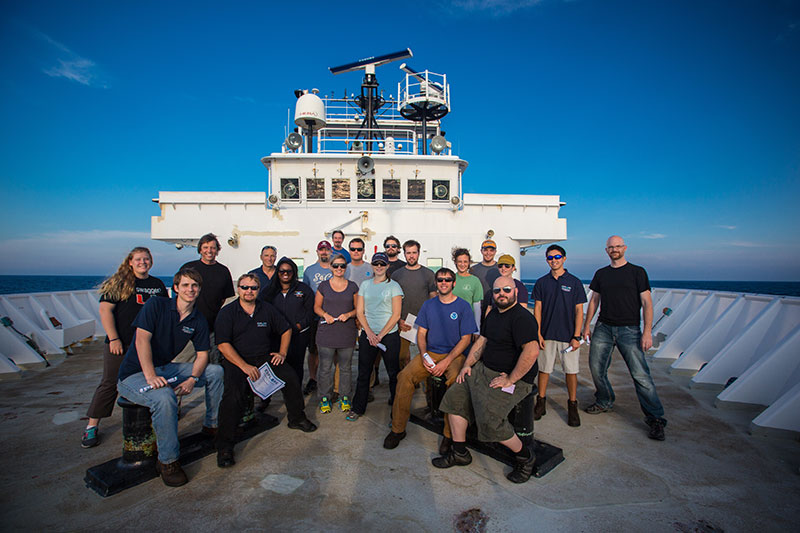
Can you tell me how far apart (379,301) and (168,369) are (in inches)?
87.8

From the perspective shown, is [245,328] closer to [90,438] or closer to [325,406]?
[325,406]

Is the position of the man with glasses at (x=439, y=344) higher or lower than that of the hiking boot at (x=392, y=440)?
higher

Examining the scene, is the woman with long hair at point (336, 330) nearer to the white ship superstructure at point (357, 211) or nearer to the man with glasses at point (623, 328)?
the man with glasses at point (623, 328)

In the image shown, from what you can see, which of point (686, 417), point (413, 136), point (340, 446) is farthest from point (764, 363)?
point (413, 136)

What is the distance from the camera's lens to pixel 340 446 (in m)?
3.83

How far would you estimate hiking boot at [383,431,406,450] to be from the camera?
3779 millimetres

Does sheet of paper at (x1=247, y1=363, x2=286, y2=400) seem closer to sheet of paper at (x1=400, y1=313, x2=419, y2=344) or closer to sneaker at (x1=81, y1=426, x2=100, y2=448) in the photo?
sheet of paper at (x1=400, y1=313, x2=419, y2=344)

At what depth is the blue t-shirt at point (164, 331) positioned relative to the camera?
3.30 m

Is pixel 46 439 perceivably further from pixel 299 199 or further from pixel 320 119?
pixel 320 119

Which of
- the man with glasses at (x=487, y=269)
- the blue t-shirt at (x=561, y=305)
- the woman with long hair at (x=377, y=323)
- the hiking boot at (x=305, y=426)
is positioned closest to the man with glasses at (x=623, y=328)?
the blue t-shirt at (x=561, y=305)

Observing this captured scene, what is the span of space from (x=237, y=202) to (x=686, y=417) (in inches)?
397

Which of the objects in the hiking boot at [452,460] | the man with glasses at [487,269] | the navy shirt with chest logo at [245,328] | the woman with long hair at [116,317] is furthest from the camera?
the man with glasses at [487,269]

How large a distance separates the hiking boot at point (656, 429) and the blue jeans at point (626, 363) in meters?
0.05

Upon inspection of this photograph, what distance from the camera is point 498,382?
129 inches
